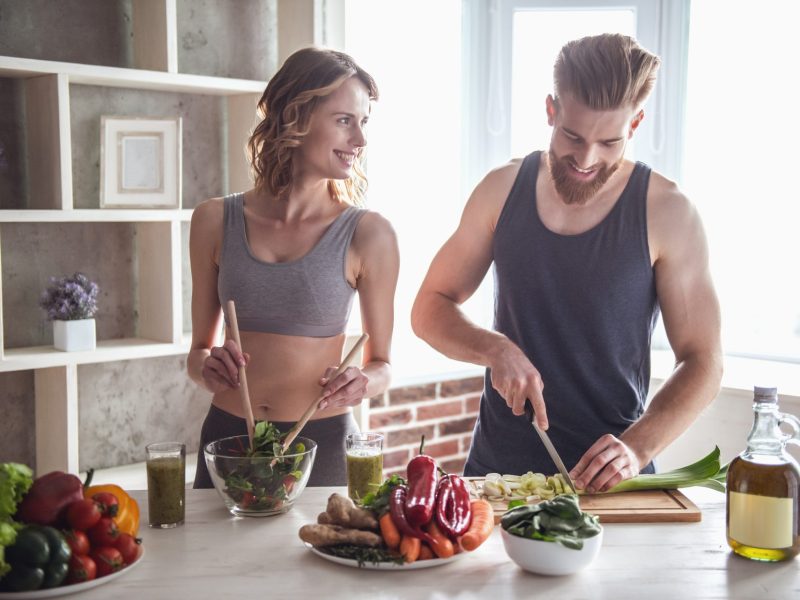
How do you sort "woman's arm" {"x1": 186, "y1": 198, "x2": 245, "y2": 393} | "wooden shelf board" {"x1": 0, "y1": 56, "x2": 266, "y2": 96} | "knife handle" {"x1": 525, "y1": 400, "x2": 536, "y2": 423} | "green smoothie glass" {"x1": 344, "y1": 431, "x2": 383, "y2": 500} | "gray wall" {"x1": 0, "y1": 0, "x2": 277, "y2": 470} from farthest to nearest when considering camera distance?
"gray wall" {"x1": 0, "y1": 0, "x2": 277, "y2": 470} < "wooden shelf board" {"x1": 0, "y1": 56, "x2": 266, "y2": 96} < "woman's arm" {"x1": 186, "y1": 198, "x2": 245, "y2": 393} < "knife handle" {"x1": 525, "y1": 400, "x2": 536, "y2": 423} < "green smoothie glass" {"x1": 344, "y1": 431, "x2": 383, "y2": 500}

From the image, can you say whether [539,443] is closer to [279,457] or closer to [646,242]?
[646,242]

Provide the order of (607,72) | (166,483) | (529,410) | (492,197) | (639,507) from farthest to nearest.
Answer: (492,197)
(607,72)
(529,410)
(639,507)
(166,483)

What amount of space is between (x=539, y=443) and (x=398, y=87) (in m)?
2.15

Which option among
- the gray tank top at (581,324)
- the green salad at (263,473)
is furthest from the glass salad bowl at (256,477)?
the gray tank top at (581,324)

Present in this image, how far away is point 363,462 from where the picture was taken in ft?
5.69

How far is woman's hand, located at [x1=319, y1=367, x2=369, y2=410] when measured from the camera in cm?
189

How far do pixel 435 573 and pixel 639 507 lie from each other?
502 millimetres

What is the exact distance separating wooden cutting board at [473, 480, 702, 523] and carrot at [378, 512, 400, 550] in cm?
26

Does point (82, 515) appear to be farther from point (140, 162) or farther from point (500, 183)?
point (140, 162)

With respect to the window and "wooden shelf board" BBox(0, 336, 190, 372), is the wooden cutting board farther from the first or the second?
the window

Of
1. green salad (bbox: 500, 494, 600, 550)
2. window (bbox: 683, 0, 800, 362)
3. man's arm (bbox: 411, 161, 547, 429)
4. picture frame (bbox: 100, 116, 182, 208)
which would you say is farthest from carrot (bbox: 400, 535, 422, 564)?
window (bbox: 683, 0, 800, 362)

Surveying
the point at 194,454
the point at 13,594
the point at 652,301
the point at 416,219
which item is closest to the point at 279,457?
the point at 13,594

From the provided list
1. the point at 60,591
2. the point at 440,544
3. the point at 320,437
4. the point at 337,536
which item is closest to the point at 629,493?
the point at 440,544

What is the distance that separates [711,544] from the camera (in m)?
1.61
